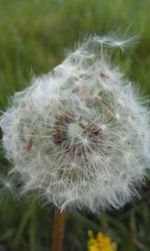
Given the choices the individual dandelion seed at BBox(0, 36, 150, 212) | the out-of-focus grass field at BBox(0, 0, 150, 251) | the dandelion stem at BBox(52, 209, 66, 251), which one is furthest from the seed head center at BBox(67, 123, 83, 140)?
the out-of-focus grass field at BBox(0, 0, 150, 251)

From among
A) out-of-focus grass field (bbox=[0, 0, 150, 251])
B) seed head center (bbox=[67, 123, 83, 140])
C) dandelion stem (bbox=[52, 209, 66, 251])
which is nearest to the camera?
seed head center (bbox=[67, 123, 83, 140])

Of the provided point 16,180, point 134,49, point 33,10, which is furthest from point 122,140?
point 33,10

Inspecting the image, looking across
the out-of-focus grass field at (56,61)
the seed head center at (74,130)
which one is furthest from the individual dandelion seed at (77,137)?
the out-of-focus grass field at (56,61)

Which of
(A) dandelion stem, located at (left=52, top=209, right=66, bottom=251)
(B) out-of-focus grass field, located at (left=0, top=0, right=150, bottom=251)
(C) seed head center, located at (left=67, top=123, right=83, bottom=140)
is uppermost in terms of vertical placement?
(B) out-of-focus grass field, located at (left=0, top=0, right=150, bottom=251)

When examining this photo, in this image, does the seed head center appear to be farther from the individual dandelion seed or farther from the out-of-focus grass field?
the out-of-focus grass field

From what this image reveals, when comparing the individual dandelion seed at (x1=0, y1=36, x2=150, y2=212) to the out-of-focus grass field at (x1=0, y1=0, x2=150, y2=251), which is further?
the out-of-focus grass field at (x1=0, y1=0, x2=150, y2=251)

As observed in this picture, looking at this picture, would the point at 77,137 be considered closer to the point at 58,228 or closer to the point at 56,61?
the point at 58,228

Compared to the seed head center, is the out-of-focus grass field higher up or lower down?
higher up
